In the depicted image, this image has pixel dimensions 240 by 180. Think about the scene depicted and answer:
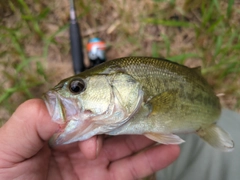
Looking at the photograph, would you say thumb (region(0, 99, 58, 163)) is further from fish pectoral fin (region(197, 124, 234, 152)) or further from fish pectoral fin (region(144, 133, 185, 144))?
fish pectoral fin (region(197, 124, 234, 152))

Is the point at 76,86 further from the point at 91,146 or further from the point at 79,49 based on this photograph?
the point at 79,49

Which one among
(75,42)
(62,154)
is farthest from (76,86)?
(75,42)

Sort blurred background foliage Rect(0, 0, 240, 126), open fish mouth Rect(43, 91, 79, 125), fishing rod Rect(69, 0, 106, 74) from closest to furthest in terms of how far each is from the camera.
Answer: open fish mouth Rect(43, 91, 79, 125) → fishing rod Rect(69, 0, 106, 74) → blurred background foliage Rect(0, 0, 240, 126)

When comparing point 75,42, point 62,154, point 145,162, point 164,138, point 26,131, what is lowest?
point 145,162

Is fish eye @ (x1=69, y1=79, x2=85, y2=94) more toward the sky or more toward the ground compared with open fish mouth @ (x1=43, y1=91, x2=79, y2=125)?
more toward the sky

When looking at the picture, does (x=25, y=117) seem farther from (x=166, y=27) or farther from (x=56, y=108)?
(x=166, y=27)

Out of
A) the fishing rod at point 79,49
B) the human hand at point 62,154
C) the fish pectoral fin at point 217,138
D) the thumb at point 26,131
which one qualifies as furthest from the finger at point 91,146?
the fishing rod at point 79,49

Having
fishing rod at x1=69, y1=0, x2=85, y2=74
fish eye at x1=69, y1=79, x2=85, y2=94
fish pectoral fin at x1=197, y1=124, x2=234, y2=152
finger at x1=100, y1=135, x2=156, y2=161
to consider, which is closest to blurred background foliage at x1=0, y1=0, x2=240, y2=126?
fishing rod at x1=69, y1=0, x2=85, y2=74

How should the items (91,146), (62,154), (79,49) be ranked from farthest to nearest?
1. (79,49)
2. (62,154)
3. (91,146)
